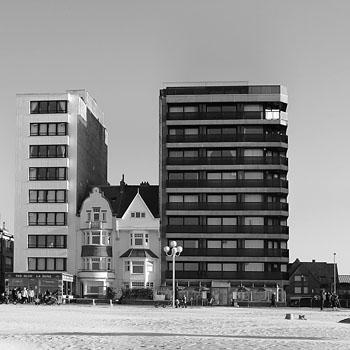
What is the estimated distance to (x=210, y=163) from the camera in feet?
358

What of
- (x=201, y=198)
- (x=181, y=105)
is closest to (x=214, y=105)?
(x=181, y=105)

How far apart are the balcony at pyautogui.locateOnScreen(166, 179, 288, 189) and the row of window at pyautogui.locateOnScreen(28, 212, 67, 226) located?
43.4ft

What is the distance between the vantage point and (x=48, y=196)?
110 m

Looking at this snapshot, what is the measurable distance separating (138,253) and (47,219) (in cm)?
1164

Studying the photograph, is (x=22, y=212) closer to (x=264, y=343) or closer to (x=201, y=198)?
(x=201, y=198)

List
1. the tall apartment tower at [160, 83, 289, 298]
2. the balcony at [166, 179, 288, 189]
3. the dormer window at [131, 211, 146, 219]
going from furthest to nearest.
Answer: the dormer window at [131, 211, 146, 219]
the balcony at [166, 179, 288, 189]
the tall apartment tower at [160, 83, 289, 298]

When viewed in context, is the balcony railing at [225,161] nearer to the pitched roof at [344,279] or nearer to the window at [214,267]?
the window at [214,267]

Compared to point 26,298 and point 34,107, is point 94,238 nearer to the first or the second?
point 34,107

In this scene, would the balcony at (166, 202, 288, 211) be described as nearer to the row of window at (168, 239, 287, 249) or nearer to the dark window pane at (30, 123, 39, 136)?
the row of window at (168, 239, 287, 249)

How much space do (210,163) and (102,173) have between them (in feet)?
77.5

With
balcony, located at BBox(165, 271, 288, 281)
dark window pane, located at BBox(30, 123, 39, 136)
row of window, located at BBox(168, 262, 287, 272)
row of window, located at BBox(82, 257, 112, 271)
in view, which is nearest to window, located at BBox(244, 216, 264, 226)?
row of window, located at BBox(168, 262, 287, 272)

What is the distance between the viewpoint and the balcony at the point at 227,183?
357 feet

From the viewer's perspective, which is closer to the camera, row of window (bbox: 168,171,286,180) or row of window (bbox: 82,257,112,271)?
row of window (bbox: 82,257,112,271)

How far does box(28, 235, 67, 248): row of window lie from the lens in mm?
109375
